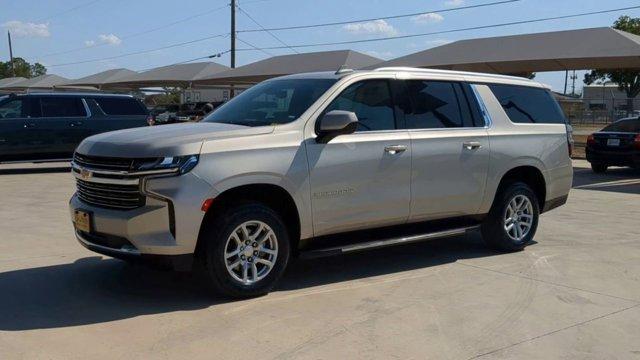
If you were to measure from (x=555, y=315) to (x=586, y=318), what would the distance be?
0.23 meters

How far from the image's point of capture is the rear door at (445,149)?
648 centimetres

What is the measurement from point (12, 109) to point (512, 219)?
12.5 metres

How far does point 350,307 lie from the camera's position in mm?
5402

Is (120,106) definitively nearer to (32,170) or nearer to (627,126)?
(32,170)

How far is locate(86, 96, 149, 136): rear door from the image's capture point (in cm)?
1638

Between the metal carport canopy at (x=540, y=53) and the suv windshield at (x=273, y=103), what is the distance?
1623cm

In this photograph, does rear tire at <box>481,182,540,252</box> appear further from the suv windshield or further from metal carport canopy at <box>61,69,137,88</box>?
metal carport canopy at <box>61,69,137,88</box>

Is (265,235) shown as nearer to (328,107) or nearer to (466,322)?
(328,107)

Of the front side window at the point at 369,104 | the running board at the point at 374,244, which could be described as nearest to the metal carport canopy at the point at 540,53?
the running board at the point at 374,244

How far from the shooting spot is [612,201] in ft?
39.0

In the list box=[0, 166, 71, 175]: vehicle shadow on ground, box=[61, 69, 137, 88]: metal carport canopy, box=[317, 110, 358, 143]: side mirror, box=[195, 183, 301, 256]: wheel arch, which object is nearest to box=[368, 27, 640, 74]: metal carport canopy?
box=[0, 166, 71, 175]: vehicle shadow on ground

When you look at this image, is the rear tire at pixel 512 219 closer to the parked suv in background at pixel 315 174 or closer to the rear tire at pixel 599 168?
the parked suv in background at pixel 315 174

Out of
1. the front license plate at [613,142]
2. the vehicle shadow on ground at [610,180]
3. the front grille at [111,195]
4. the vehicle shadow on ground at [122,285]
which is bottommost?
the vehicle shadow on ground at [610,180]

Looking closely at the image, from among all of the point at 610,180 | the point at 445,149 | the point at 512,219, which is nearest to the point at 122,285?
the point at 445,149
